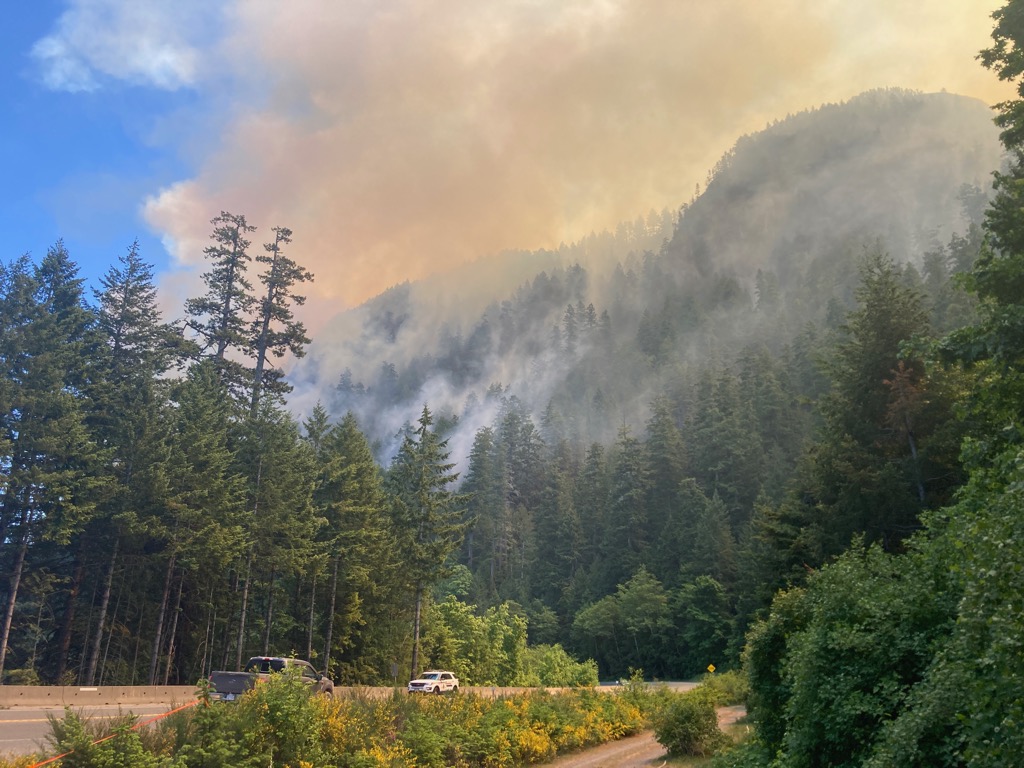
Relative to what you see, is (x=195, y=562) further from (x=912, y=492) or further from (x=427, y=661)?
(x=912, y=492)

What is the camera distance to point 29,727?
17422mm

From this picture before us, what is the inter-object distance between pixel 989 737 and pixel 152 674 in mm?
38066

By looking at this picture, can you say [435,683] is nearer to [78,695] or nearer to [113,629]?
[78,695]

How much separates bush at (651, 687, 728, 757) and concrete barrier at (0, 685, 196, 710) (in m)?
17.7

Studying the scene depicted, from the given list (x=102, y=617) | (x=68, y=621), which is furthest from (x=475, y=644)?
(x=68, y=621)

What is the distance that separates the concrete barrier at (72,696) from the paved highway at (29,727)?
55cm

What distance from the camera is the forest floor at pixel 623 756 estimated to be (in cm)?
2344

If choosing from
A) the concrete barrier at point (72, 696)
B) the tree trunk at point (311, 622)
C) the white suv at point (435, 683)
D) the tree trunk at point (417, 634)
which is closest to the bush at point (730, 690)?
the white suv at point (435, 683)

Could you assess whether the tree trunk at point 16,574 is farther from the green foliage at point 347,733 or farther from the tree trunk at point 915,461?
the tree trunk at point 915,461

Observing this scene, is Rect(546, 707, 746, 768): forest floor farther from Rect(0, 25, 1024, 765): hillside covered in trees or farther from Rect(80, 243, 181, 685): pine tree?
Rect(80, 243, 181, 685): pine tree

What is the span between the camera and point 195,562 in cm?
3550

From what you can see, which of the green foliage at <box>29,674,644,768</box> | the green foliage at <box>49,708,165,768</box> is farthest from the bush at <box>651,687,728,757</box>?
the green foliage at <box>49,708,165,768</box>

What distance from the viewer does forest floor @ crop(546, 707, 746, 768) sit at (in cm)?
2344

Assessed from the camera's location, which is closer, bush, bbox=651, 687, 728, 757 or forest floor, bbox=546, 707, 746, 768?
forest floor, bbox=546, 707, 746, 768
